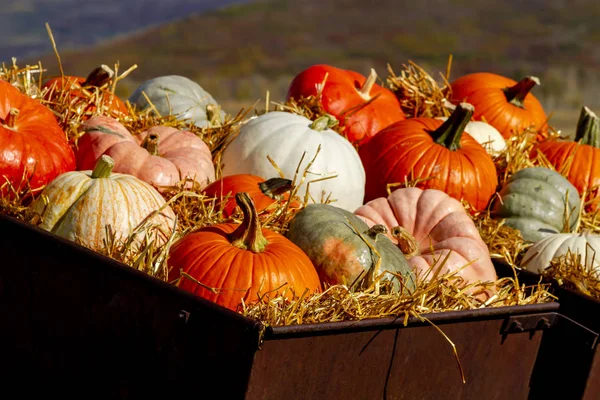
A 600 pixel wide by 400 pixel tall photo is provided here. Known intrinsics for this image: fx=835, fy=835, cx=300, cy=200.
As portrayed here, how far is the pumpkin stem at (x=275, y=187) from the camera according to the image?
333cm

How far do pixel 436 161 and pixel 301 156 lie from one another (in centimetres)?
75

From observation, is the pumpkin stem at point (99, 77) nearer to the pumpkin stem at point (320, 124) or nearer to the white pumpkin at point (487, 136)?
the pumpkin stem at point (320, 124)

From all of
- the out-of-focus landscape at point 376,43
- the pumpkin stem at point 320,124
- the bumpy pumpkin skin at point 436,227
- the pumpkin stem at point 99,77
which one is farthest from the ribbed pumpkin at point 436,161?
the out-of-focus landscape at point 376,43

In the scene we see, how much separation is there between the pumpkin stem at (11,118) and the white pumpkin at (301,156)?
1.01 m

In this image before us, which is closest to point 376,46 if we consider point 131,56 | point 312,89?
point 131,56

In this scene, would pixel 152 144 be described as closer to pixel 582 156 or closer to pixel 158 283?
pixel 158 283

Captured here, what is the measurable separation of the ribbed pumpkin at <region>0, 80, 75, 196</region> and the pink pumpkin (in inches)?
5.1

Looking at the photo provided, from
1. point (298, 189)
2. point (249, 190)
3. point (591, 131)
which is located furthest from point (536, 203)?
point (249, 190)

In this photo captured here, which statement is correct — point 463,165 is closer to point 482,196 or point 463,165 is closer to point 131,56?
point 482,196

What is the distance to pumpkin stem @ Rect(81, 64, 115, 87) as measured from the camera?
4.10 meters

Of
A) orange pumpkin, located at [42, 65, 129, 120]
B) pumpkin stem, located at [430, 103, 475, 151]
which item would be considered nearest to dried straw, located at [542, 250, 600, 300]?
pumpkin stem, located at [430, 103, 475, 151]

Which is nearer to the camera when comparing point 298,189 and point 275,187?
point 275,187

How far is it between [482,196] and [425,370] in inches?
65.8

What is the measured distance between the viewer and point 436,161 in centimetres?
411
